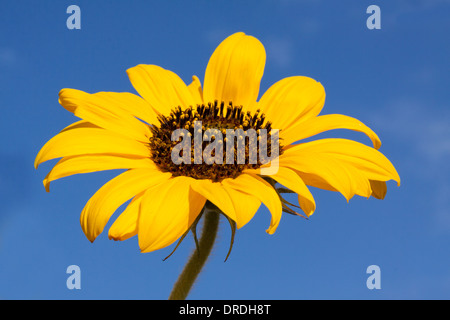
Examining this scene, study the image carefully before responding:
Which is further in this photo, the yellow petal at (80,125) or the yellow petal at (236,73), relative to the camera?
the yellow petal at (236,73)

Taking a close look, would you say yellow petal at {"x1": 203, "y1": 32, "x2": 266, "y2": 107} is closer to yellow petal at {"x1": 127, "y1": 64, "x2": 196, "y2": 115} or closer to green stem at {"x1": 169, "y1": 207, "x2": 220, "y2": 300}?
yellow petal at {"x1": 127, "y1": 64, "x2": 196, "y2": 115}

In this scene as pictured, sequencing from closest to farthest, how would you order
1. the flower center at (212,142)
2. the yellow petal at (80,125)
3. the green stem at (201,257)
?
the green stem at (201,257), the flower center at (212,142), the yellow petal at (80,125)

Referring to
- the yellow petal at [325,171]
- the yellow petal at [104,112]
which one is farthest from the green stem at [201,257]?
the yellow petal at [104,112]

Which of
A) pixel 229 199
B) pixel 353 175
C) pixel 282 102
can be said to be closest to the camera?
pixel 229 199

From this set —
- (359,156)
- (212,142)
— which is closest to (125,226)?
(212,142)

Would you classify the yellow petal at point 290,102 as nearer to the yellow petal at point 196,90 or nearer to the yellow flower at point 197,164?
the yellow flower at point 197,164

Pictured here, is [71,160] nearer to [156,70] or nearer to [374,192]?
[156,70]
